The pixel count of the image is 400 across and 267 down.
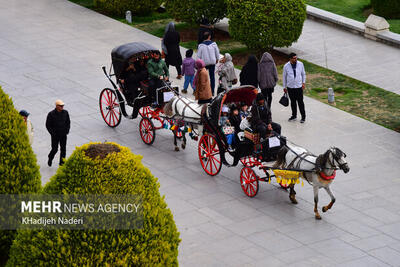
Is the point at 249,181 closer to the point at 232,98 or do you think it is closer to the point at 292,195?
the point at 292,195

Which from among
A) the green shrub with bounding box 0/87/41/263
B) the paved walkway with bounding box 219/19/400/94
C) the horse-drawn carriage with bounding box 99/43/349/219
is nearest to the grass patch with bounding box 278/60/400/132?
the paved walkway with bounding box 219/19/400/94

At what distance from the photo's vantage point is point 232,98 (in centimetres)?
1380

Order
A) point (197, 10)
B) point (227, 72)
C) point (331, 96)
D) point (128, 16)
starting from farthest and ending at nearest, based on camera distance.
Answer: point (128, 16), point (197, 10), point (331, 96), point (227, 72)

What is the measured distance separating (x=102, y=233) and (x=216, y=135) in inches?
269

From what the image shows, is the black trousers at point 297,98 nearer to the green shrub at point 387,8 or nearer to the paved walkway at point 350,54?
the paved walkway at point 350,54

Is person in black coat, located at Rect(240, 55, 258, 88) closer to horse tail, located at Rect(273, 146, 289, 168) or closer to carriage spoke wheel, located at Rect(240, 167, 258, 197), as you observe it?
carriage spoke wheel, located at Rect(240, 167, 258, 197)

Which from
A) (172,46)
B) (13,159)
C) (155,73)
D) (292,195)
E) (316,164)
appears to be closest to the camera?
(13,159)

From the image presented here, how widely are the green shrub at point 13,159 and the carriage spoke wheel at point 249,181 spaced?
17.6 feet

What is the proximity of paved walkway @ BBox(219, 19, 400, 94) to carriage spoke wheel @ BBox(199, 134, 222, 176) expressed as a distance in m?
6.72

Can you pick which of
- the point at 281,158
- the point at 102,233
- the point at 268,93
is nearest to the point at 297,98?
the point at 268,93

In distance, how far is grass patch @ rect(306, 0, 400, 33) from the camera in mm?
25139

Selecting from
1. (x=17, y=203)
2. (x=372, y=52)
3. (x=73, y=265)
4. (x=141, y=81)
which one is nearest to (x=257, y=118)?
(x=141, y=81)

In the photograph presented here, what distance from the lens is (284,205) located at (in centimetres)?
1324

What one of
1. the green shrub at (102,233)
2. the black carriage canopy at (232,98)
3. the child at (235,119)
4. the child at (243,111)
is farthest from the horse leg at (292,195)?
the green shrub at (102,233)
